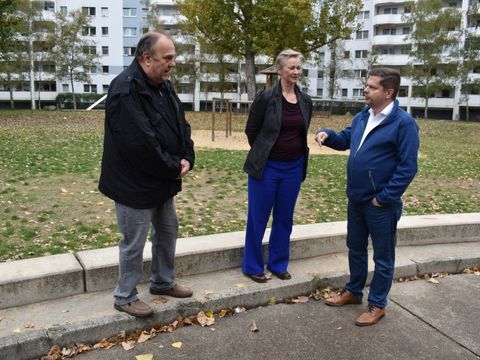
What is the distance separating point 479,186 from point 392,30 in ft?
191

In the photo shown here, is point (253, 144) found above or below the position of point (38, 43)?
below

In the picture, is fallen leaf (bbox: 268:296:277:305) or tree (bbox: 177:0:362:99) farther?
tree (bbox: 177:0:362:99)

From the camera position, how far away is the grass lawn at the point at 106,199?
5574 millimetres

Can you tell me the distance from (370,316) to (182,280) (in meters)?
1.61

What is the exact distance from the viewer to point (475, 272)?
5113 mm

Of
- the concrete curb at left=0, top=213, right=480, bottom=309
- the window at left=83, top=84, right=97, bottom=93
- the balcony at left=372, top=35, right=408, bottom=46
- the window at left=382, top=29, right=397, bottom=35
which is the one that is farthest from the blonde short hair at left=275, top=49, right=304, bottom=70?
the window at left=382, top=29, right=397, bottom=35

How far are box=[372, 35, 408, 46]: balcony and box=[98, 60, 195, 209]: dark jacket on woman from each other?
6164cm

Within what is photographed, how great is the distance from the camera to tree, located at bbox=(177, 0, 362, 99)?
28.0 m

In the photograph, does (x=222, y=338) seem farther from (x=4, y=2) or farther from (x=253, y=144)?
(x=4, y=2)

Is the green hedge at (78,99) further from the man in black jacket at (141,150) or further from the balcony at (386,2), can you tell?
the man in black jacket at (141,150)

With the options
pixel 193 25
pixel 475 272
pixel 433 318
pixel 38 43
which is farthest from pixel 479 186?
pixel 38 43

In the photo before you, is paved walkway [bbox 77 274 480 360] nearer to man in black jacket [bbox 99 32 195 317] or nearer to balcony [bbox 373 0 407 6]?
man in black jacket [bbox 99 32 195 317]

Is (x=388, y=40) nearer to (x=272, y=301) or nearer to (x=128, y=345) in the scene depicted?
(x=272, y=301)

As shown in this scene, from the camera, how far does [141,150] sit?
11.1 feet
